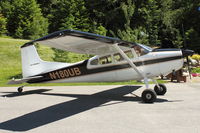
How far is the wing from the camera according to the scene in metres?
5.96

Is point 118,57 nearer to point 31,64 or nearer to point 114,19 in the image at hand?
point 31,64

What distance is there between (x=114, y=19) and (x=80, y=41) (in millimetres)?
39537

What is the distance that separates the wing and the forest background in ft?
80.1

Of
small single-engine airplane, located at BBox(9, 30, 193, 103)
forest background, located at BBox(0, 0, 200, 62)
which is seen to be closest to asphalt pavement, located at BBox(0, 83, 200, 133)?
small single-engine airplane, located at BBox(9, 30, 193, 103)

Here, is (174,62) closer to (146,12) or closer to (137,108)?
(137,108)

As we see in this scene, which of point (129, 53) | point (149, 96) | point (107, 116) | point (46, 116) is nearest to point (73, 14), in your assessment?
point (129, 53)

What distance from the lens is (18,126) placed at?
16.8ft

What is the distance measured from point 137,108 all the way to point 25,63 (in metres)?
6.23

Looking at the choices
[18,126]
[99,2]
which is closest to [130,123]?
[18,126]

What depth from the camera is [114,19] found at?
4525 centimetres

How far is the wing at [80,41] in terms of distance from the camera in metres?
5.96

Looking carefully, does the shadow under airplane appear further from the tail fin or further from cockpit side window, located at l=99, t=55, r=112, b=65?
the tail fin

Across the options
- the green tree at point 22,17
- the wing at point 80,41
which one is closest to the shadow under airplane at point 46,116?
the wing at point 80,41

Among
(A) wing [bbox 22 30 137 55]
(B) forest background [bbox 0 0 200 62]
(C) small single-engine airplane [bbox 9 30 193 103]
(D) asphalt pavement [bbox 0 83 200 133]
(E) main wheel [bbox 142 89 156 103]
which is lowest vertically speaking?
(D) asphalt pavement [bbox 0 83 200 133]
